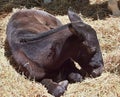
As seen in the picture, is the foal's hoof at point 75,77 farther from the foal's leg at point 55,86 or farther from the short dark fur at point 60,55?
the foal's leg at point 55,86

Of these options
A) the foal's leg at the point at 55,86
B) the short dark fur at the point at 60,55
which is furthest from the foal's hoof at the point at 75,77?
the foal's leg at the point at 55,86

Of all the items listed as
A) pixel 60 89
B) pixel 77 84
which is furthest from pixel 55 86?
pixel 77 84

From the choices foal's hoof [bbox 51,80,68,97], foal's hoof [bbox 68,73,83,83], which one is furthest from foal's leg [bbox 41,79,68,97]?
foal's hoof [bbox 68,73,83,83]

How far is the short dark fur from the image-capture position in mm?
4477

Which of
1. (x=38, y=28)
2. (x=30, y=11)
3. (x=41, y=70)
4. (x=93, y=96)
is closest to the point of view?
(x=93, y=96)

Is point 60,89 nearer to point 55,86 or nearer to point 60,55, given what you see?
point 55,86

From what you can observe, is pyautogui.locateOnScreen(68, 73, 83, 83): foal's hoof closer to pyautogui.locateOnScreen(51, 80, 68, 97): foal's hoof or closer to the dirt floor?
the dirt floor

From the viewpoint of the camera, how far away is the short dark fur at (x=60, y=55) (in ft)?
14.7

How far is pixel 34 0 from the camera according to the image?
7.59 meters

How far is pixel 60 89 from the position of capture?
4371 mm

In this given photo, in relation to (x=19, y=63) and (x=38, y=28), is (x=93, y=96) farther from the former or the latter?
(x=38, y=28)

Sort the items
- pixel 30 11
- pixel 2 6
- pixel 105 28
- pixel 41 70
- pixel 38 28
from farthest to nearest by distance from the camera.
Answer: pixel 2 6 < pixel 105 28 < pixel 30 11 < pixel 38 28 < pixel 41 70

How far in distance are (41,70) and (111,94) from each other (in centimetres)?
82

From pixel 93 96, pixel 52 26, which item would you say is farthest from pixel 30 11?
pixel 93 96
